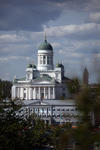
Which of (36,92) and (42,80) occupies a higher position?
(42,80)

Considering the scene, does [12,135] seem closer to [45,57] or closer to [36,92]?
[36,92]

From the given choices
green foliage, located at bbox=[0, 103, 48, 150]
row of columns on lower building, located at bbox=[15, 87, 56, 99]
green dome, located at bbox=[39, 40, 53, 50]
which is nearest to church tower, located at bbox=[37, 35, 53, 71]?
green dome, located at bbox=[39, 40, 53, 50]

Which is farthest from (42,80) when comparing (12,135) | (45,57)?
(12,135)

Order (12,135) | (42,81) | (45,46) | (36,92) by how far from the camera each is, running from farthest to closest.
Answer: (45,46) → (36,92) → (42,81) → (12,135)

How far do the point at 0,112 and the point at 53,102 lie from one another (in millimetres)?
98663

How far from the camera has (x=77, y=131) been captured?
1034 cm

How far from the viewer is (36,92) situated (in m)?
174

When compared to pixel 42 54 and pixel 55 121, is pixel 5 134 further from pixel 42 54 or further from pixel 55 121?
pixel 42 54

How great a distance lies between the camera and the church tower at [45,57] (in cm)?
18212

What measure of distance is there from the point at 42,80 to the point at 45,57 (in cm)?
1419

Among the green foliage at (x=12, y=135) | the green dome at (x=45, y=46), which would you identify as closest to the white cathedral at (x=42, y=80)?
the green dome at (x=45, y=46)

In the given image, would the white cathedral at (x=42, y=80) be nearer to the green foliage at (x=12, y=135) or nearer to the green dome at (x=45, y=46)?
the green dome at (x=45, y=46)

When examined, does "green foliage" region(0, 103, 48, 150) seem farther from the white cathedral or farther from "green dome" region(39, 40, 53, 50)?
"green dome" region(39, 40, 53, 50)

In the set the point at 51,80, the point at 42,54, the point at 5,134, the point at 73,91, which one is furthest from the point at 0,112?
the point at 42,54
